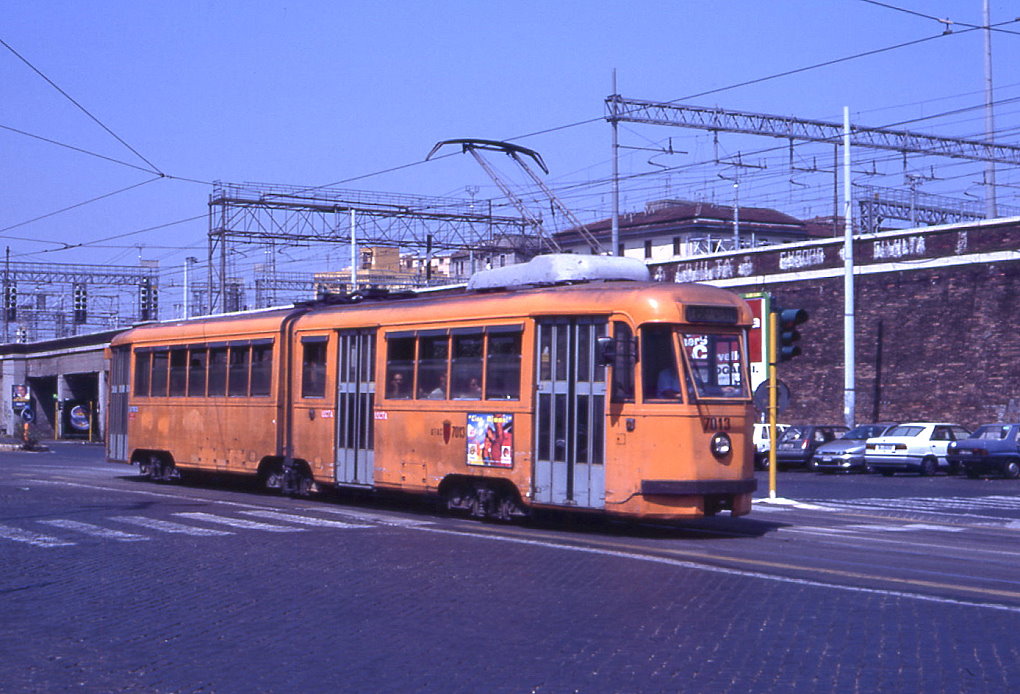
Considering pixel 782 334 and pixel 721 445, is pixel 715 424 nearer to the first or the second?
pixel 721 445

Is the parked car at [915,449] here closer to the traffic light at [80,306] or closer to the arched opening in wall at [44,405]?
the traffic light at [80,306]

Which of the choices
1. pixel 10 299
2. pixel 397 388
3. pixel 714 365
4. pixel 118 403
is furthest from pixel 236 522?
pixel 10 299

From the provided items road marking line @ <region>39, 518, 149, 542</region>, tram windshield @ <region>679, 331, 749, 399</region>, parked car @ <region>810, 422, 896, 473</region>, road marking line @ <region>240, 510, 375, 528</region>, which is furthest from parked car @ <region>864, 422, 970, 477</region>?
road marking line @ <region>39, 518, 149, 542</region>

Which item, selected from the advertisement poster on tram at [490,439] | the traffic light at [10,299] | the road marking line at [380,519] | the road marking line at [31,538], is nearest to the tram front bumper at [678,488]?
the advertisement poster on tram at [490,439]

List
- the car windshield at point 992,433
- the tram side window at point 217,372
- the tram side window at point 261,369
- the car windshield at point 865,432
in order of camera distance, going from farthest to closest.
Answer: the car windshield at point 865,432, the car windshield at point 992,433, the tram side window at point 217,372, the tram side window at point 261,369

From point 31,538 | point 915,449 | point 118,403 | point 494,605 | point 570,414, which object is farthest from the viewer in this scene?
point 915,449

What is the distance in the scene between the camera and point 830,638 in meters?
9.07

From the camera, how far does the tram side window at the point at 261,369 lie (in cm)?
2253

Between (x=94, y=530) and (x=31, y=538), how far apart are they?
3.16 ft

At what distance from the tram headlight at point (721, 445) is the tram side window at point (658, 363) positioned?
2.52 feet

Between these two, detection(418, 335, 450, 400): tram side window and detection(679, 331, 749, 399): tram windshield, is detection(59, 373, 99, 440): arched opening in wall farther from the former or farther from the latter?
detection(679, 331, 749, 399): tram windshield

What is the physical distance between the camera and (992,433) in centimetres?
3481

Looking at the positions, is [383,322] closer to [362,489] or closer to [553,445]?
[362,489]

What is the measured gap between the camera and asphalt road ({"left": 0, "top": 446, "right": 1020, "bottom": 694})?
26.0 feet
